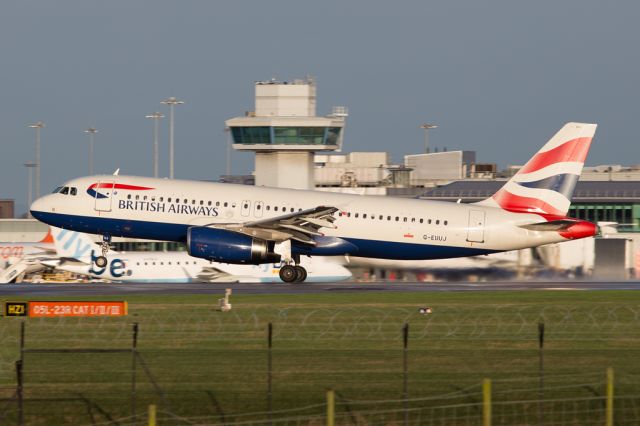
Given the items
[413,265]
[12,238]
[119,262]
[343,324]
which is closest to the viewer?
[343,324]

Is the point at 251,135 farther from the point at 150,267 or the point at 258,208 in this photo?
the point at 258,208

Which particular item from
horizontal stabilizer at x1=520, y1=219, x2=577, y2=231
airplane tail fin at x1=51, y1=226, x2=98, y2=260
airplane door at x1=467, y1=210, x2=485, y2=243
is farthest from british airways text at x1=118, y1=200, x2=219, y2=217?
airplane tail fin at x1=51, y1=226, x2=98, y2=260

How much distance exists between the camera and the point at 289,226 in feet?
154

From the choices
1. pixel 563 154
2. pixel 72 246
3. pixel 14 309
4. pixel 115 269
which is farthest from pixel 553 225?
pixel 72 246

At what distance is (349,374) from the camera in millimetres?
21016

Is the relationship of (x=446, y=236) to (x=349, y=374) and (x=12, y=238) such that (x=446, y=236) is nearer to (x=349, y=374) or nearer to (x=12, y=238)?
(x=349, y=374)

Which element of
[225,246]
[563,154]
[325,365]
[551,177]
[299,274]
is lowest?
[299,274]

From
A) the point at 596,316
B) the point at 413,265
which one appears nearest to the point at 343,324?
the point at 596,316

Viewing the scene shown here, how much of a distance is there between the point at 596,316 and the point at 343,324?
27.8ft

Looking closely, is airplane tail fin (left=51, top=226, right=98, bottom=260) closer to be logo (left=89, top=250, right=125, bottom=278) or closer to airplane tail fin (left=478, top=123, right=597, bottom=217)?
be logo (left=89, top=250, right=125, bottom=278)

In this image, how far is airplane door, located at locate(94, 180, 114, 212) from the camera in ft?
158

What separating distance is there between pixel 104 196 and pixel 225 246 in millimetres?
6524

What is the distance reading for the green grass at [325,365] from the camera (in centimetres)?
2012

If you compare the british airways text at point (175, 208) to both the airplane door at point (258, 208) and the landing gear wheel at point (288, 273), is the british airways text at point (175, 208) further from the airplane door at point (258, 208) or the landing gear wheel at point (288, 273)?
the landing gear wheel at point (288, 273)
